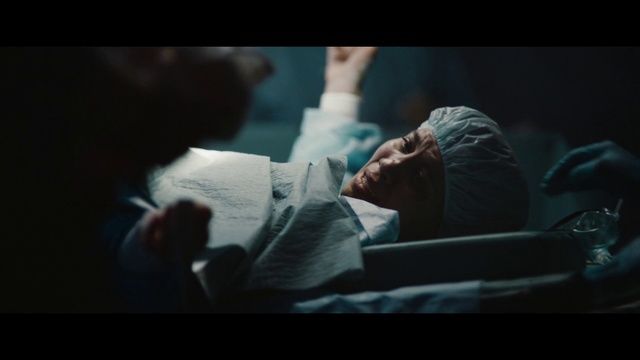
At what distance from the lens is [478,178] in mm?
1133

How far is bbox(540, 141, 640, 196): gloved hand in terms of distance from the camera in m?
1.08

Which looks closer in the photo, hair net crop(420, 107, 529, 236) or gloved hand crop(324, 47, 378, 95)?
hair net crop(420, 107, 529, 236)

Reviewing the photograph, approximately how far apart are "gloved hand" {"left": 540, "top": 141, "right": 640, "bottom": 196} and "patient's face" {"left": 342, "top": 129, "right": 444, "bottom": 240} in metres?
0.22

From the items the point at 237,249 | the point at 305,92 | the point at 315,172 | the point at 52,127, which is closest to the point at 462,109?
the point at 315,172

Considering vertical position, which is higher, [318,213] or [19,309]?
[318,213]

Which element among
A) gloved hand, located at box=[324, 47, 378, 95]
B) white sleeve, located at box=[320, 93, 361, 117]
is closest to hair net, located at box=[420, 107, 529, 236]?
gloved hand, located at box=[324, 47, 378, 95]

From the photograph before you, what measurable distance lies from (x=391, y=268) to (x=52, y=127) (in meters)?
0.54

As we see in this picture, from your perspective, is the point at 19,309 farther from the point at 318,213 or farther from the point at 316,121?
the point at 316,121

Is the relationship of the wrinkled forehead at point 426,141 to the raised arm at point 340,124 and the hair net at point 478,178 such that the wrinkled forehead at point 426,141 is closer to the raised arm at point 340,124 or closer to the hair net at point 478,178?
the hair net at point 478,178

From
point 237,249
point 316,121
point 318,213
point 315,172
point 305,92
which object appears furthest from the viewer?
point 305,92

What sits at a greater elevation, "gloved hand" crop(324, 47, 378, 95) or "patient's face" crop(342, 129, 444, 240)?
"gloved hand" crop(324, 47, 378, 95)

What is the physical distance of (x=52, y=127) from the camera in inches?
30.0

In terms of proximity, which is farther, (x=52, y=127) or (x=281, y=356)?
(x=281, y=356)

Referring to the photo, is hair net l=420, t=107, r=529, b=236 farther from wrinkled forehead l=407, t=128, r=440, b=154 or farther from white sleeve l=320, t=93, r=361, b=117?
white sleeve l=320, t=93, r=361, b=117
